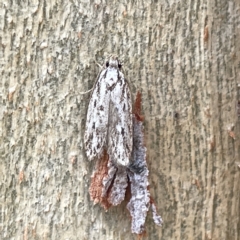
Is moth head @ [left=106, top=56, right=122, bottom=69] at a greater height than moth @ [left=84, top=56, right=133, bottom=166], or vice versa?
moth head @ [left=106, top=56, right=122, bottom=69]

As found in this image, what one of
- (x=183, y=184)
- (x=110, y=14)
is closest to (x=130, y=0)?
(x=110, y=14)

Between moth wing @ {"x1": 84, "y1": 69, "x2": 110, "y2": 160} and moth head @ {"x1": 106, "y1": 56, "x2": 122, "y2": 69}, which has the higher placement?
moth head @ {"x1": 106, "y1": 56, "x2": 122, "y2": 69}

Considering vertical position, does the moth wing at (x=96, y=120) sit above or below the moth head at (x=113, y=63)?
below
